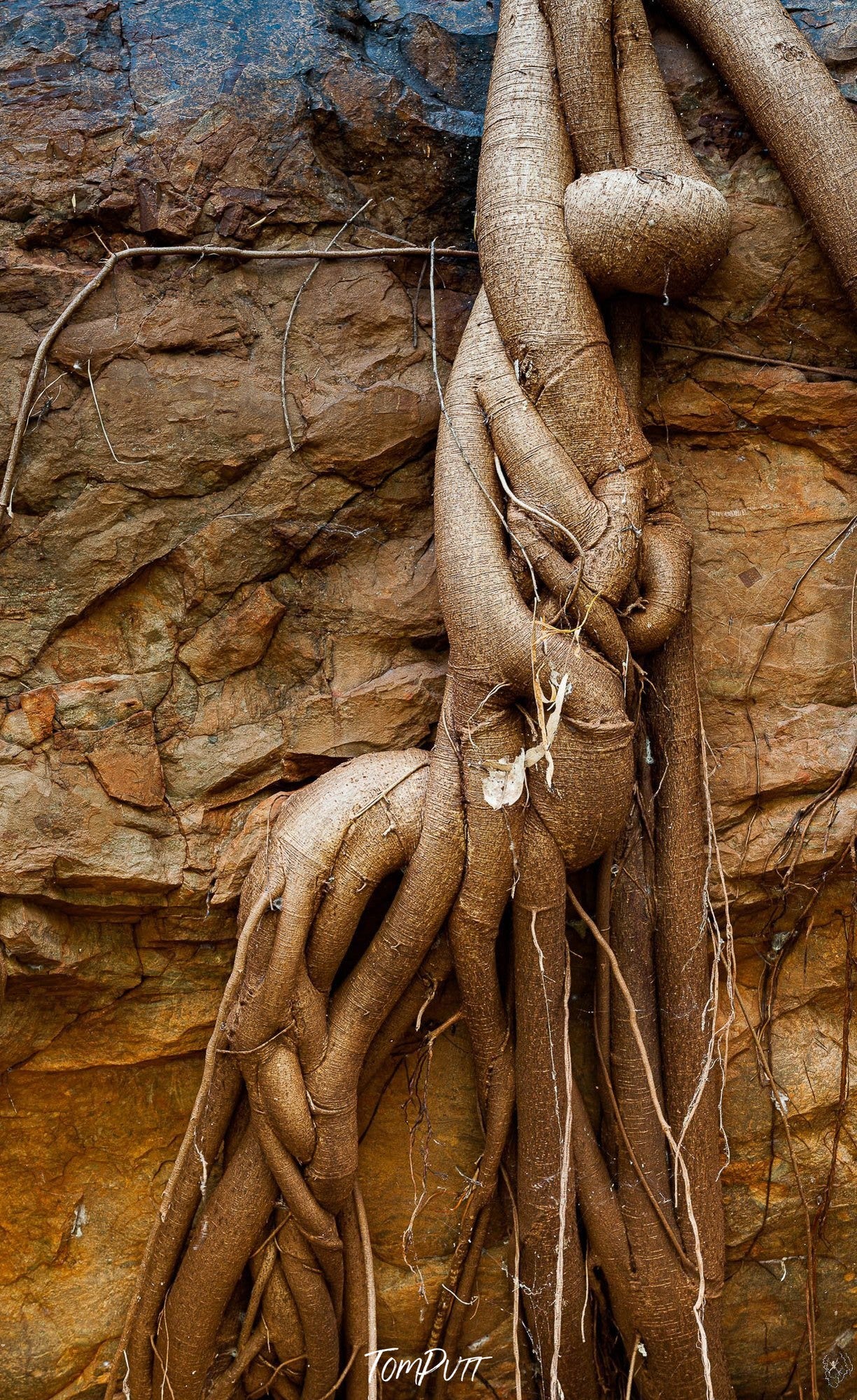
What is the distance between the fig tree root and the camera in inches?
80.3

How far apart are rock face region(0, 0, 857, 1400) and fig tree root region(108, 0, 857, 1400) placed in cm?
13

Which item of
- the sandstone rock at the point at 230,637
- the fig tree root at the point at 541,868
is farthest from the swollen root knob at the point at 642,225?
the sandstone rock at the point at 230,637

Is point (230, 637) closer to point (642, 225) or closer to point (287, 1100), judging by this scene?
point (287, 1100)

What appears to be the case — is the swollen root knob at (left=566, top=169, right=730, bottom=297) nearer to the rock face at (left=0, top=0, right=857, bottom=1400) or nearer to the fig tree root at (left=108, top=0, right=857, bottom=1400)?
the fig tree root at (left=108, top=0, right=857, bottom=1400)

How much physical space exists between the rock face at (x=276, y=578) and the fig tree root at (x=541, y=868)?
127 millimetres

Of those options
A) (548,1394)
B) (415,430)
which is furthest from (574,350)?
(548,1394)

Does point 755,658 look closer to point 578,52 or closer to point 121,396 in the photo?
point 578,52

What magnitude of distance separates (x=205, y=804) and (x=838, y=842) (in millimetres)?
1358

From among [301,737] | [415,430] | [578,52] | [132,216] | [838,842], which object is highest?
[578,52]

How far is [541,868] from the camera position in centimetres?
205

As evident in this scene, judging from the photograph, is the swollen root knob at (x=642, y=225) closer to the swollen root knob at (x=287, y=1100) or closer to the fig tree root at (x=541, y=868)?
the fig tree root at (x=541, y=868)

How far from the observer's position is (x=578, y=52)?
7.12 feet

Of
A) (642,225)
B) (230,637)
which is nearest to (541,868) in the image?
(230,637)

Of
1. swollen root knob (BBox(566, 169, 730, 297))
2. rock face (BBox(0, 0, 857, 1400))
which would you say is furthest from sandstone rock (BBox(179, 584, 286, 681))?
swollen root knob (BBox(566, 169, 730, 297))
